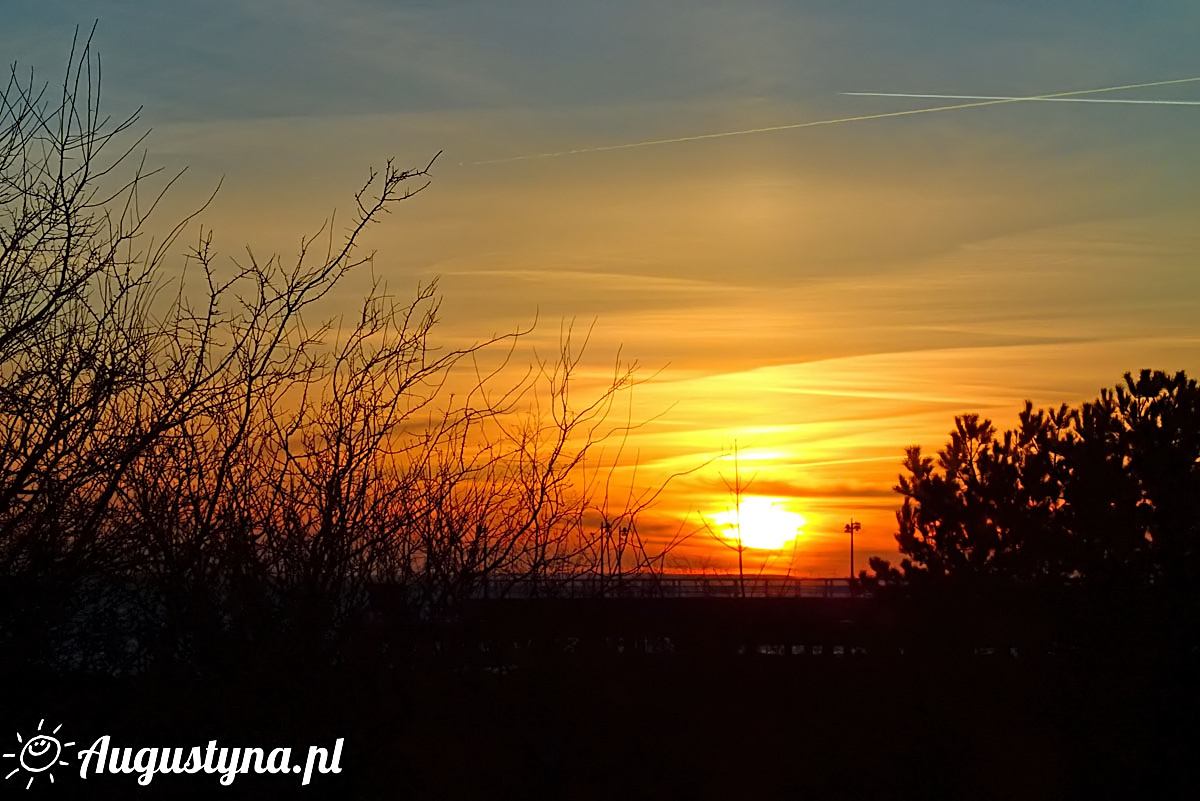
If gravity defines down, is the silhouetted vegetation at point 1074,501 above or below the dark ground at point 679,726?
above

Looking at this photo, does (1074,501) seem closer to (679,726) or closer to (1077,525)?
(1077,525)

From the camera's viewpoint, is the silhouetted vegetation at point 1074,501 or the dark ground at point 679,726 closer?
the dark ground at point 679,726

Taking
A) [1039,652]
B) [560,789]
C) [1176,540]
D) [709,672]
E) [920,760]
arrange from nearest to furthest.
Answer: [560,789] < [709,672] < [920,760] < [1039,652] < [1176,540]

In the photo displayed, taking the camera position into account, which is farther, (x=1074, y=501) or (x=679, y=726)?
(x=1074, y=501)

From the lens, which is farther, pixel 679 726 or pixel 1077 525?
pixel 1077 525

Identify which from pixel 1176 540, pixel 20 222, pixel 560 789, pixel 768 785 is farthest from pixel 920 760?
pixel 20 222

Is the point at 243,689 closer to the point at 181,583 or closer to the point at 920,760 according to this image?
the point at 181,583

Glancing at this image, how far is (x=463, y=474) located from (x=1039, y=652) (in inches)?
287

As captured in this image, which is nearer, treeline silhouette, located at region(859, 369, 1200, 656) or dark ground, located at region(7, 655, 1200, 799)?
dark ground, located at region(7, 655, 1200, 799)

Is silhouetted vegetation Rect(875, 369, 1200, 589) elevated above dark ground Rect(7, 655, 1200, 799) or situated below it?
above

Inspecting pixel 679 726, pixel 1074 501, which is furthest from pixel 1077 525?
pixel 679 726

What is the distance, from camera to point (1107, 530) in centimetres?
1455

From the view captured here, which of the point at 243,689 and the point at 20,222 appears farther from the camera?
the point at 243,689

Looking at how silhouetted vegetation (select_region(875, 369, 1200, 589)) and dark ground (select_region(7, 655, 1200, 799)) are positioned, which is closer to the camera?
dark ground (select_region(7, 655, 1200, 799))
